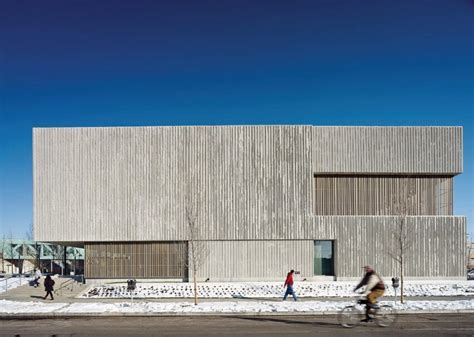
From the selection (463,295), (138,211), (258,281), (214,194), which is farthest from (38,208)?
(463,295)

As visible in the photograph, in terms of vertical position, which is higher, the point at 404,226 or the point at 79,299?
the point at 404,226

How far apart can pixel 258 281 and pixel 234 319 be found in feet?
48.9

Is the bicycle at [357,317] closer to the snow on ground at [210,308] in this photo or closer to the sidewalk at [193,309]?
the sidewalk at [193,309]

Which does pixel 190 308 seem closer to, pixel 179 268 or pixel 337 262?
→ pixel 179 268

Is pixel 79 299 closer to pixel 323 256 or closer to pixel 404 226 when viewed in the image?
pixel 323 256

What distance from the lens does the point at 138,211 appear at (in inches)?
1304

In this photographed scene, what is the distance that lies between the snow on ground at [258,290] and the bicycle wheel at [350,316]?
10.8m

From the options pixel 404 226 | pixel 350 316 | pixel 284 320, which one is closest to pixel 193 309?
pixel 284 320

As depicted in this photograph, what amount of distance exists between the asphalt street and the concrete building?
1441cm

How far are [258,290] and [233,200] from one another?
6955 mm

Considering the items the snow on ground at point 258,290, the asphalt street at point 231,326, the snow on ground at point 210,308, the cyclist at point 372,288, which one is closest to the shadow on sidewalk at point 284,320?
the asphalt street at point 231,326

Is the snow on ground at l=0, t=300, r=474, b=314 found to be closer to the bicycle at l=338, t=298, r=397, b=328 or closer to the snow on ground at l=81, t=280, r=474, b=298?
the bicycle at l=338, t=298, r=397, b=328

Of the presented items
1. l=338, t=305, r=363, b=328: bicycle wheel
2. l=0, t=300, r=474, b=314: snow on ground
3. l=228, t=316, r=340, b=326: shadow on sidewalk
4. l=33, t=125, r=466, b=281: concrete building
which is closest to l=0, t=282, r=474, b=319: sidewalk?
l=0, t=300, r=474, b=314: snow on ground

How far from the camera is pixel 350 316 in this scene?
15453 millimetres
